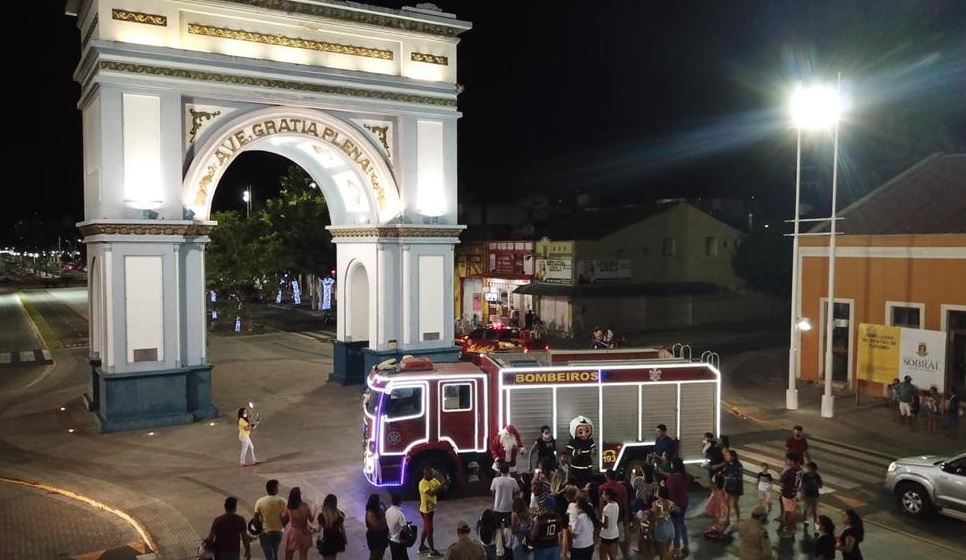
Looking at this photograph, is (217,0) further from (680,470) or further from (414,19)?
(680,470)

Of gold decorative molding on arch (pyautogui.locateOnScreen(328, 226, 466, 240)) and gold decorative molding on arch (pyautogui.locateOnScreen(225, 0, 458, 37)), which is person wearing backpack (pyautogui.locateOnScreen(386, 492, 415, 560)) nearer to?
gold decorative molding on arch (pyautogui.locateOnScreen(328, 226, 466, 240))

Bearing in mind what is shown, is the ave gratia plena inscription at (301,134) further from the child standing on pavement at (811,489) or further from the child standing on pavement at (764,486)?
the child standing on pavement at (811,489)

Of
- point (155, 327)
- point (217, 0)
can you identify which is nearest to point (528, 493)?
point (155, 327)

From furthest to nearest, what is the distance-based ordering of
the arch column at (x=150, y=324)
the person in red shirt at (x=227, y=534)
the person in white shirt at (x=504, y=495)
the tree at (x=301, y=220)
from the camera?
the tree at (x=301, y=220), the arch column at (x=150, y=324), the person in white shirt at (x=504, y=495), the person in red shirt at (x=227, y=534)

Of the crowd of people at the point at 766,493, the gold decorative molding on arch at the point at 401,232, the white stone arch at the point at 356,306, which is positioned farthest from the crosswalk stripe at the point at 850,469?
the white stone arch at the point at 356,306

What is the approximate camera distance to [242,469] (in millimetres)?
16672

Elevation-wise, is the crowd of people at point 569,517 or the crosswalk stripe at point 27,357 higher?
the crowd of people at point 569,517

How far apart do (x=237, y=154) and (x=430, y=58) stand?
7.00 metres

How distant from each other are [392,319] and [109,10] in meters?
11.8

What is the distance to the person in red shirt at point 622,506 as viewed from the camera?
1120 centimetres

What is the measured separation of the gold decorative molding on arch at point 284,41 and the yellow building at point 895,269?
15.8 metres

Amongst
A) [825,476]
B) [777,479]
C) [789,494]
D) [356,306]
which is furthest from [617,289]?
[789,494]

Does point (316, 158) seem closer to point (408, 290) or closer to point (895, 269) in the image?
point (408, 290)

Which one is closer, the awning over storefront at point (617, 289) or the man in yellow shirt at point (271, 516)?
the man in yellow shirt at point (271, 516)
